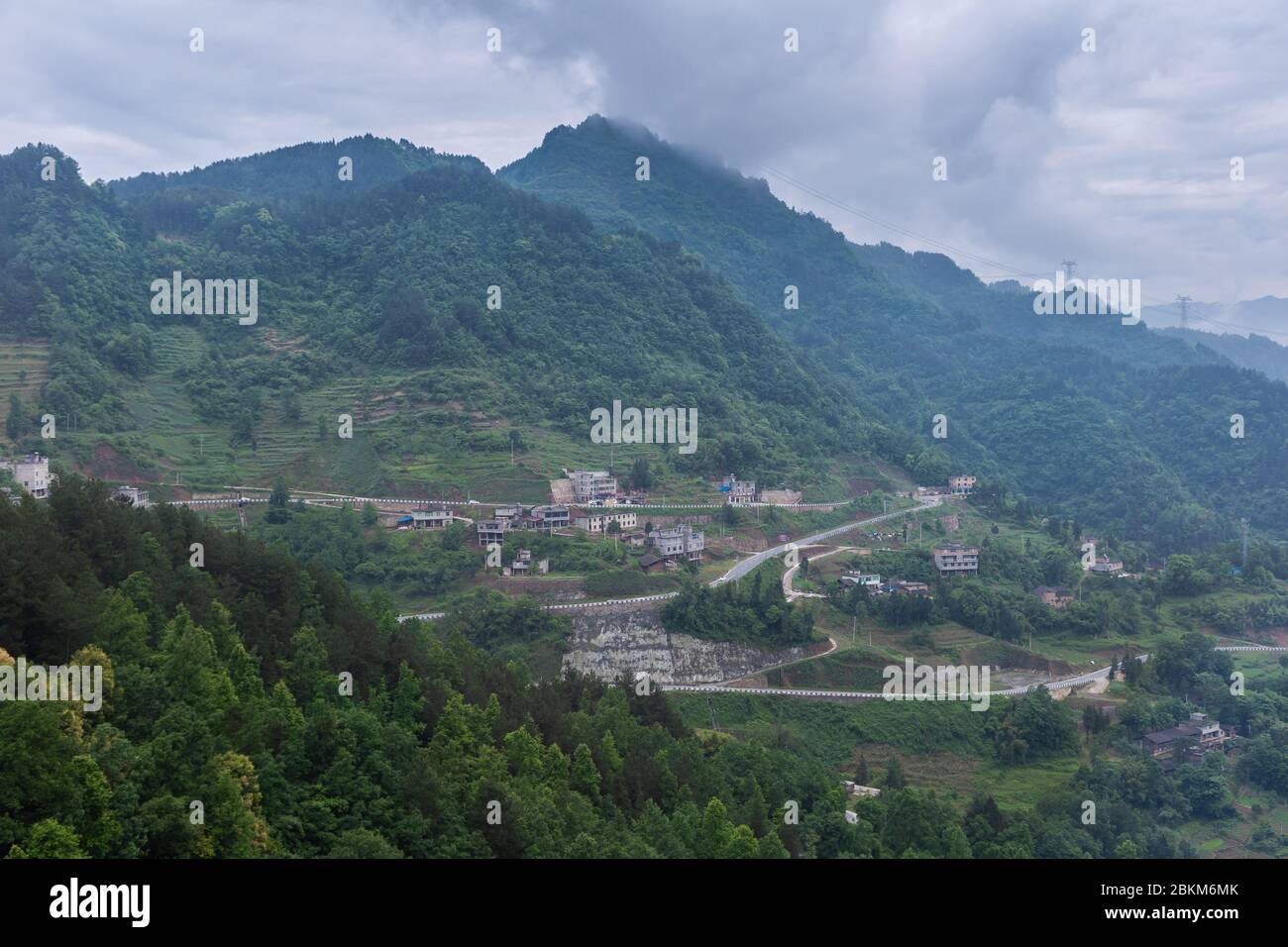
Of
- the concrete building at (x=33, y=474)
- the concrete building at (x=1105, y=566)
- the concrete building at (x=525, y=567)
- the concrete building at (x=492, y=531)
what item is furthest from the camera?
the concrete building at (x=1105, y=566)

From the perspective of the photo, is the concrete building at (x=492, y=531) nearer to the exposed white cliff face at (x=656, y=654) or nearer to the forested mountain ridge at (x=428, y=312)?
the exposed white cliff face at (x=656, y=654)

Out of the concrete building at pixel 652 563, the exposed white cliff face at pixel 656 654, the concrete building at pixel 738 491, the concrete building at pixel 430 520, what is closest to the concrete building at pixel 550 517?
the concrete building at pixel 430 520

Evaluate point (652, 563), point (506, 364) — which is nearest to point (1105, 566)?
point (652, 563)

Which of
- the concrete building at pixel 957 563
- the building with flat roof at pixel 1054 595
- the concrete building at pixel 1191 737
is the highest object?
the concrete building at pixel 957 563

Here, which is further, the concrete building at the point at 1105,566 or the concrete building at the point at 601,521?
the concrete building at the point at 1105,566

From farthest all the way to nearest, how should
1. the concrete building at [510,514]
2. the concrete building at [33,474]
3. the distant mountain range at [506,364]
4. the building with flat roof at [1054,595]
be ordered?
the distant mountain range at [506,364] < the building with flat roof at [1054,595] < the concrete building at [510,514] < the concrete building at [33,474]

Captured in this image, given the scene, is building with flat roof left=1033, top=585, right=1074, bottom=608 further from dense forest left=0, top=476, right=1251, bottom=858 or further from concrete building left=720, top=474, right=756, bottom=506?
dense forest left=0, top=476, right=1251, bottom=858

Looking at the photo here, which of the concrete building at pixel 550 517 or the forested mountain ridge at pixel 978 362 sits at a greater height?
the forested mountain ridge at pixel 978 362
